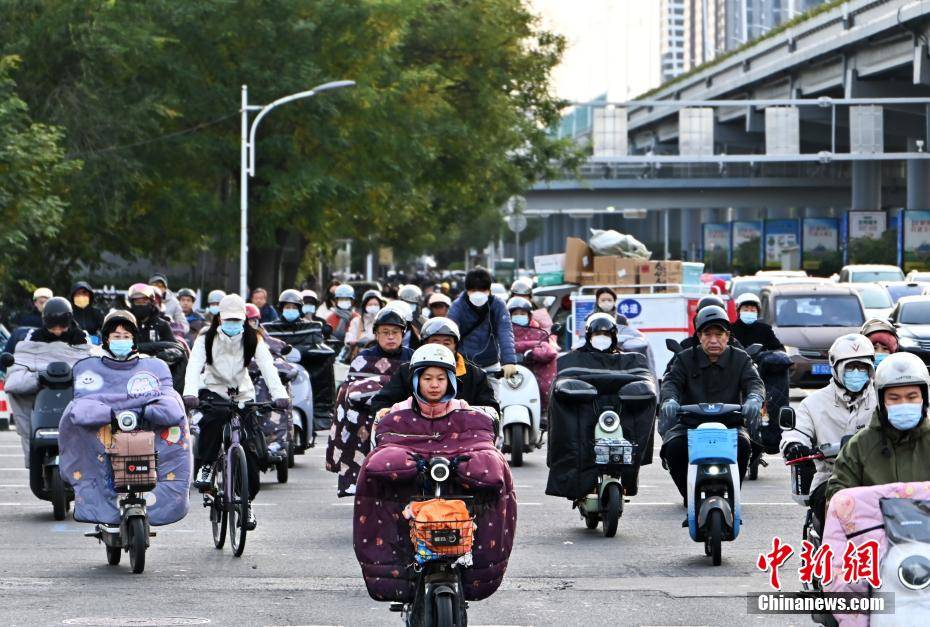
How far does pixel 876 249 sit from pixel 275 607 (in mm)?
73769

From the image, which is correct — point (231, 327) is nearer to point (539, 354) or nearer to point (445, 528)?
point (445, 528)

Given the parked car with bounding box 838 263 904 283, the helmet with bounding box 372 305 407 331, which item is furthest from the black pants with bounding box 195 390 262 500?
the parked car with bounding box 838 263 904 283

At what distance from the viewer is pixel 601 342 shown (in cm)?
1398

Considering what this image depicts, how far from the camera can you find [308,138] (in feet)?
144

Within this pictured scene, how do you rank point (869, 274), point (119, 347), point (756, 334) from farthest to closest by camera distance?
point (869, 274) < point (756, 334) < point (119, 347)

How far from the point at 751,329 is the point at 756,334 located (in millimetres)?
78

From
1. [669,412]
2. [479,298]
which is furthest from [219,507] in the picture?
[479,298]

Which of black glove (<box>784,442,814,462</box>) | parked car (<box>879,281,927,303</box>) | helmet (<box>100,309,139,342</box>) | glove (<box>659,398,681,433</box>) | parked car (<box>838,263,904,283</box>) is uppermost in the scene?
parked car (<box>838,263,904,283</box>)

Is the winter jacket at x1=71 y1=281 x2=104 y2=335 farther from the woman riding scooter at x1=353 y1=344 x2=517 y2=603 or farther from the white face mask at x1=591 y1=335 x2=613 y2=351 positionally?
the woman riding scooter at x1=353 y1=344 x2=517 y2=603

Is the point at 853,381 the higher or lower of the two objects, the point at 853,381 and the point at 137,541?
the higher

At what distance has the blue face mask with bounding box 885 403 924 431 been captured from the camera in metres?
7.78

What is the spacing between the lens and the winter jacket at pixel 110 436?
38.9 ft

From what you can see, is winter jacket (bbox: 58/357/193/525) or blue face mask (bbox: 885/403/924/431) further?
winter jacket (bbox: 58/357/193/525)

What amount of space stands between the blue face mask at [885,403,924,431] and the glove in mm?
4341
